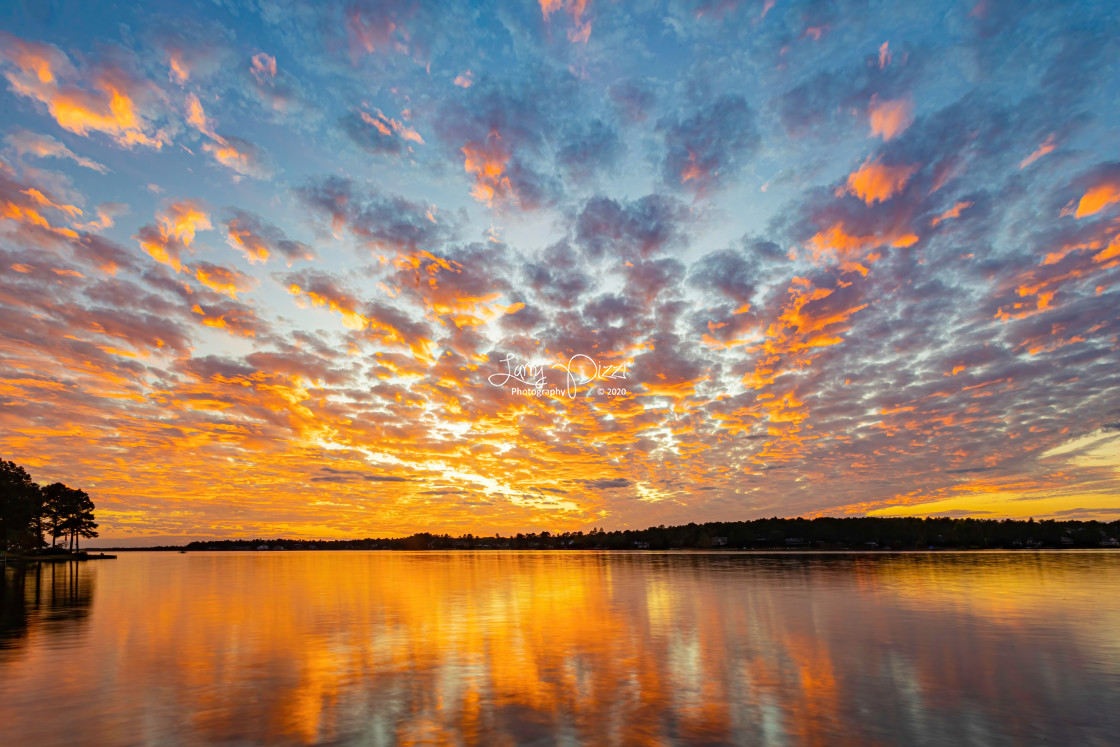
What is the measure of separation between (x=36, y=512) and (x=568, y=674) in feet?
541

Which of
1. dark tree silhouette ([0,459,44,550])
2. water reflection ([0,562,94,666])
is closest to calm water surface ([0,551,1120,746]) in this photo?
water reflection ([0,562,94,666])

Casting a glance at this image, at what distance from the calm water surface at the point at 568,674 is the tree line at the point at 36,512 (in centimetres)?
9027

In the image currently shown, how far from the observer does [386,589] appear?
71062mm

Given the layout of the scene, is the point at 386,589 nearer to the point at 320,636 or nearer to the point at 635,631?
the point at 320,636

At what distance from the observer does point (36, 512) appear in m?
140

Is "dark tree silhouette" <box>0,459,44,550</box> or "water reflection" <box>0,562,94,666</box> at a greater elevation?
"dark tree silhouette" <box>0,459,44,550</box>

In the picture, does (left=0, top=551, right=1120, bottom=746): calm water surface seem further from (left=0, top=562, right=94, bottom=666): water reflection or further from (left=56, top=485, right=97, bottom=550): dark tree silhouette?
(left=56, top=485, right=97, bottom=550): dark tree silhouette

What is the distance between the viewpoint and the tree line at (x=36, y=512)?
117 meters

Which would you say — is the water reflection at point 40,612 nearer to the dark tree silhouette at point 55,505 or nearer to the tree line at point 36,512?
the tree line at point 36,512

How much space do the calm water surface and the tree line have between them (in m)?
90.3

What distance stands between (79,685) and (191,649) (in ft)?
26.7

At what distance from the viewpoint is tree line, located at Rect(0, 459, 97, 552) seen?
117 meters

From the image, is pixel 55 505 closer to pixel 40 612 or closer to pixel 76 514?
pixel 76 514

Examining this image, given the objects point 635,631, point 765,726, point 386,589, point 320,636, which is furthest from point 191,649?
point 386,589
